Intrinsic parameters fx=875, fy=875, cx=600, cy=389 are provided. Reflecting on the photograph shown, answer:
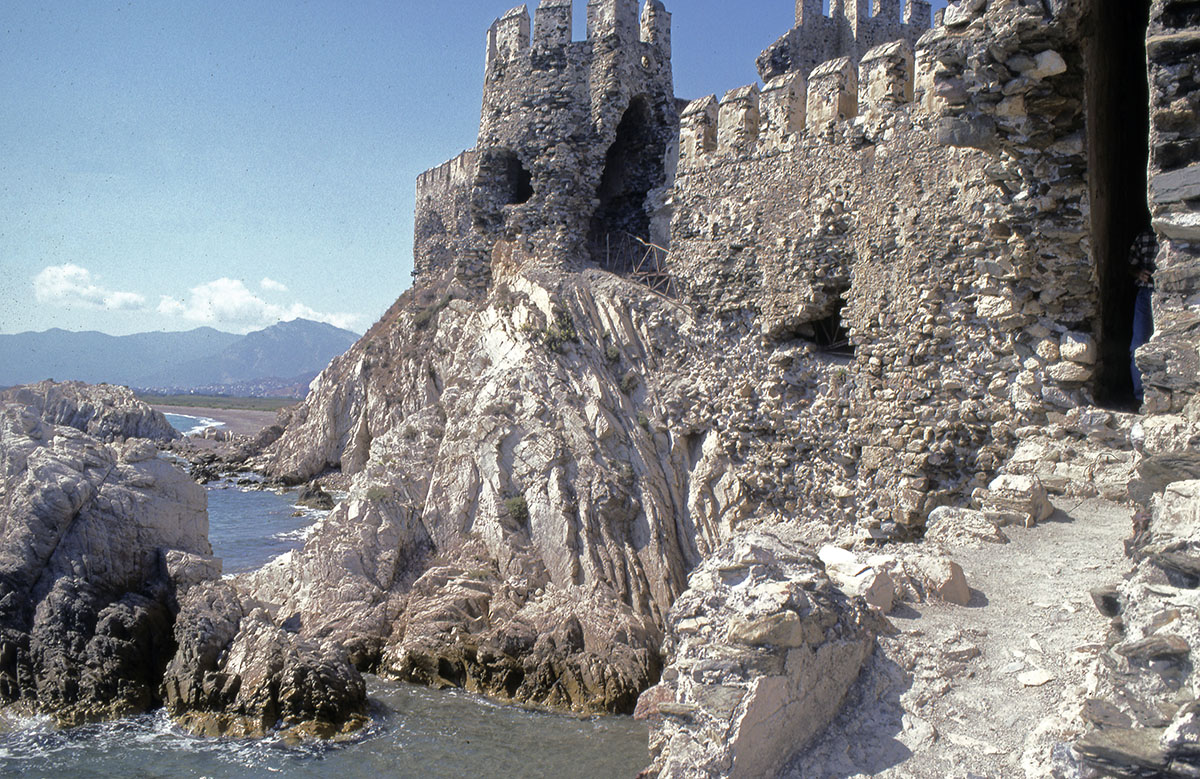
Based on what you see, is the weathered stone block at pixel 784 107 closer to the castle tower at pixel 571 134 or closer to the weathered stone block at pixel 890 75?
the weathered stone block at pixel 890 75

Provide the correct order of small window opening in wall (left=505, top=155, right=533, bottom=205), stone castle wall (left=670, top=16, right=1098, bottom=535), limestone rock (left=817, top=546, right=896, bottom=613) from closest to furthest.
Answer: limestone rock (left=817, top=546, right=896, bottom=613)
stone castle wall (left=670, top=16, right=1098, bottom=535)
small window opening in wall (left=505, top=155, right=533, bottom=205)

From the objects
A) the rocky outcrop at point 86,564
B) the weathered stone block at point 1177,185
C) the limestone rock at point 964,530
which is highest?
the weathered stone block at point 1177,185

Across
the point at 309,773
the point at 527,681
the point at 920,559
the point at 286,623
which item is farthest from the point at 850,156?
the point at 286,623

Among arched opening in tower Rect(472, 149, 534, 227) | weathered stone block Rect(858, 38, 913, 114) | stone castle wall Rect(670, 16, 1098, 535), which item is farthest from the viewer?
arched opening in tower Rect(472, 149, 534, 227)

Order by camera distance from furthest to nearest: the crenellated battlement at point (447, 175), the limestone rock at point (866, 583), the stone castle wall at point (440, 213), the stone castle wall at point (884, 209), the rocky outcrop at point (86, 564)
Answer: the crenellated battlement at point (447, 175), the stone castle wall at point (440, 213), the rocky outcrop at point (86, 564), the stone castle wall at point (884, 209), the limestone rock at point (866, 583)

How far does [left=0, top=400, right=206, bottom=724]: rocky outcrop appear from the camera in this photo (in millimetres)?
11727

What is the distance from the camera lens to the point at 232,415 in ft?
309

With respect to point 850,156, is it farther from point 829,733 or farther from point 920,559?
point 829,733

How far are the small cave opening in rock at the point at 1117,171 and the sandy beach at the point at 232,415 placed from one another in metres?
70.2

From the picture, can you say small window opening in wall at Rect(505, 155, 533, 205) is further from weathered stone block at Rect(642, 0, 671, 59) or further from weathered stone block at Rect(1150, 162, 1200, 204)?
weathered stone block at Rect(1150, 162, 1200, 204)

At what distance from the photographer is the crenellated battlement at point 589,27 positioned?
16.2 metres

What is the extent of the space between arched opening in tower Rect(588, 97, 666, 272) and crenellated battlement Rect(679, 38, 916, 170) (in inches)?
120

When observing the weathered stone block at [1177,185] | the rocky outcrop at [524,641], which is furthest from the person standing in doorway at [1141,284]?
the rocky outcrop at [524,641]

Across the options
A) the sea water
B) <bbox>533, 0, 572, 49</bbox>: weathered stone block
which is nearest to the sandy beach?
<bbox>533, 0, 572, 49</bbox>: weathered stone block
